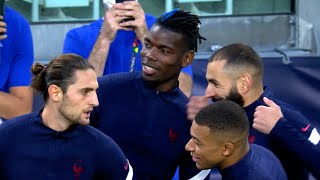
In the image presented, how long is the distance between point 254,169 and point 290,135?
0.39 meters

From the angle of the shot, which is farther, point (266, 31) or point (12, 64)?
point (266, 31)

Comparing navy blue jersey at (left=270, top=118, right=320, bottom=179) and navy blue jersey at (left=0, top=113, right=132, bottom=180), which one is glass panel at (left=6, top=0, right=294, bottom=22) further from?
navy blue jersey at (left=0, top=113, right=132, bottom=180)

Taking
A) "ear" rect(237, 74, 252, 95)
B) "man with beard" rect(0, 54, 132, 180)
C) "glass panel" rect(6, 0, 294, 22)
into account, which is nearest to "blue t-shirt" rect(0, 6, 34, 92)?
"man with beard" rect(0, 54, 132, 180)

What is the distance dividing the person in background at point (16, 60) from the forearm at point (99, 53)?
0.32 meters

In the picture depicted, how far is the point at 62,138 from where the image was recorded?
264cm

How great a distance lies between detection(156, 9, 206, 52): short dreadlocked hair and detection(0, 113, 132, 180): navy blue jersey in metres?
0.60

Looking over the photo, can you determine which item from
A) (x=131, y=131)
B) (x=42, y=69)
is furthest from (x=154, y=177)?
(x=42, y=69)

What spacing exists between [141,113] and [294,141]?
2.17 feet

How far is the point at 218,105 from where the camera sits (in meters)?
2.51

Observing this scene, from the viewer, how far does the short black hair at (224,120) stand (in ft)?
8.05

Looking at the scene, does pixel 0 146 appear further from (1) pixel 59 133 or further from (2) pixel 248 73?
(2) pixel 248 73

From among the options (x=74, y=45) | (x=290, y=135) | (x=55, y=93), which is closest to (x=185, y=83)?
(x=74, y=45)

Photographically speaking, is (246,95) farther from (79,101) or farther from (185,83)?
(79,101)

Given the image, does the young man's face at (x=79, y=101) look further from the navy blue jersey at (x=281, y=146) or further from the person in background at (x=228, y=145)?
the navy blue jersey at (x=281, y=146)
